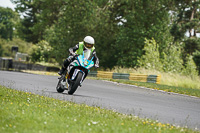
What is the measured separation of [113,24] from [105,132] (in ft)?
139

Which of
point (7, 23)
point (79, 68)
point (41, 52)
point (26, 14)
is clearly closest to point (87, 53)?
point (79, 68)

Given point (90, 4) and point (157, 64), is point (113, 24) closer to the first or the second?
point (90, 4)

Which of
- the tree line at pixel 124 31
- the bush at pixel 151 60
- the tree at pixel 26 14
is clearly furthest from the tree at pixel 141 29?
the tree at pixel 26 14

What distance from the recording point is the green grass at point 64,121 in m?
6.89

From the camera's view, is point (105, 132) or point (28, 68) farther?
point (28, 68)

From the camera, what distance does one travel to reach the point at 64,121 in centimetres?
768

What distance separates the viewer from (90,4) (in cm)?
4228

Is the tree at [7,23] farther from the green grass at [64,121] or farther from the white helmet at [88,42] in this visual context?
the green grass at [64,121]

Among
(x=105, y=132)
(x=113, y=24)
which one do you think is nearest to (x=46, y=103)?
(x=105, y=132)

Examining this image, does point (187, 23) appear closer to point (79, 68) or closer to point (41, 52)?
point (41, 52)

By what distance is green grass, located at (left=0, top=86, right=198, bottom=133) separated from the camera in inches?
271

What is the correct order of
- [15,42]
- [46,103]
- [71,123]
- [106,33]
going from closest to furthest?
[71,123]
[46,103]
[106,33]
[15,42]

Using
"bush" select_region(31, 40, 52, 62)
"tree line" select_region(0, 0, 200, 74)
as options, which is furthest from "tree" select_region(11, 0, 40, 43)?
"tree line" select_region(0, 0, 200, 74)

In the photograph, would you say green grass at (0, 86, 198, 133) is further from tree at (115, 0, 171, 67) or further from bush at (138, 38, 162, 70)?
tree at (115, 0, 171, 67)
